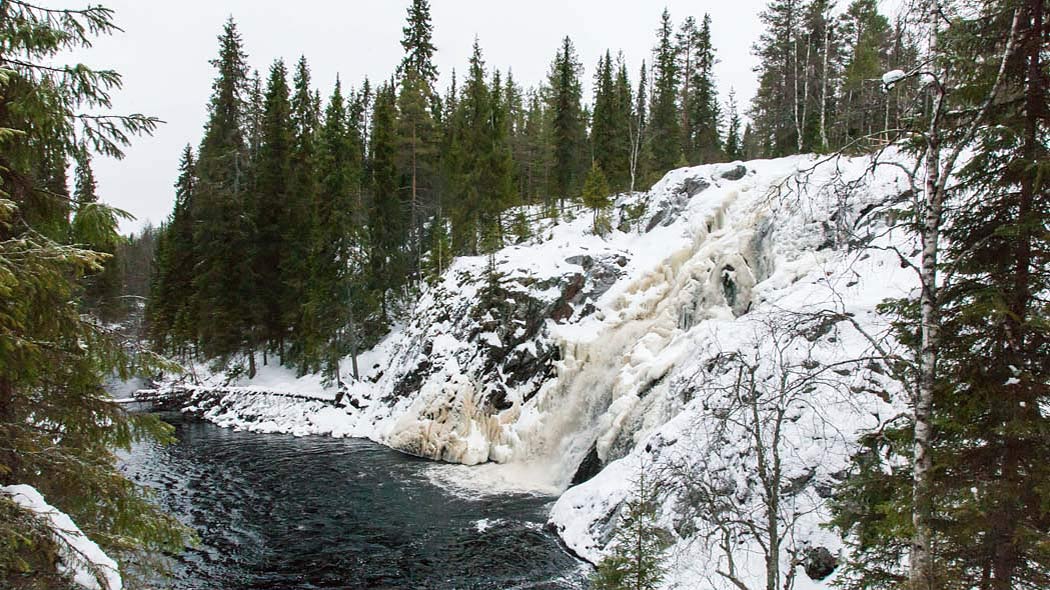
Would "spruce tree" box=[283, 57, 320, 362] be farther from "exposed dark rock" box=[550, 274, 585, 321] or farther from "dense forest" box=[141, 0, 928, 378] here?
"exposed dark rock" box=[550, 274, 585, 321]

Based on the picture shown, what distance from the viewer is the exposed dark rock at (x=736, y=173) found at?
2822cm

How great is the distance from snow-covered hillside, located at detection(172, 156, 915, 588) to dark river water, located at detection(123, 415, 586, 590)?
144 cm

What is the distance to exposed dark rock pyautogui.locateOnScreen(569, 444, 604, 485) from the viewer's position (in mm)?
17694

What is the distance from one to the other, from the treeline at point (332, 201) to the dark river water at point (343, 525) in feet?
36.6

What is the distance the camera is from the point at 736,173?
28328 millimetres

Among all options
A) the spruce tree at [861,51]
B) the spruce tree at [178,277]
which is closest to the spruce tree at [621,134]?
the spruce tree at [861,51]

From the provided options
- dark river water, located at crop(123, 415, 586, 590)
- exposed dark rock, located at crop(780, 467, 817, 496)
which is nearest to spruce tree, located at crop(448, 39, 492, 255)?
dark river water, located at crop(123, 415, 586, 590)

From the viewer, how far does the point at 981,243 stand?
6.05 metres

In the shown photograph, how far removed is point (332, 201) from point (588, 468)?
71.8ft

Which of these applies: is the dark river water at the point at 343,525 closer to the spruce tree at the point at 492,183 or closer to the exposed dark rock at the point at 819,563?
the exposed dark rock at the point at 819,563

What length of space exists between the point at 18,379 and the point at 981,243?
33.0 feet

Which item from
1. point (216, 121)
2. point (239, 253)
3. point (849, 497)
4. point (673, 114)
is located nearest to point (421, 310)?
point (239, 253)

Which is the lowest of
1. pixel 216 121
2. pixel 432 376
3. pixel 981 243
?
pixel 432 376

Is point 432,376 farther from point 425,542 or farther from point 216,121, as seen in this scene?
point 216,121
